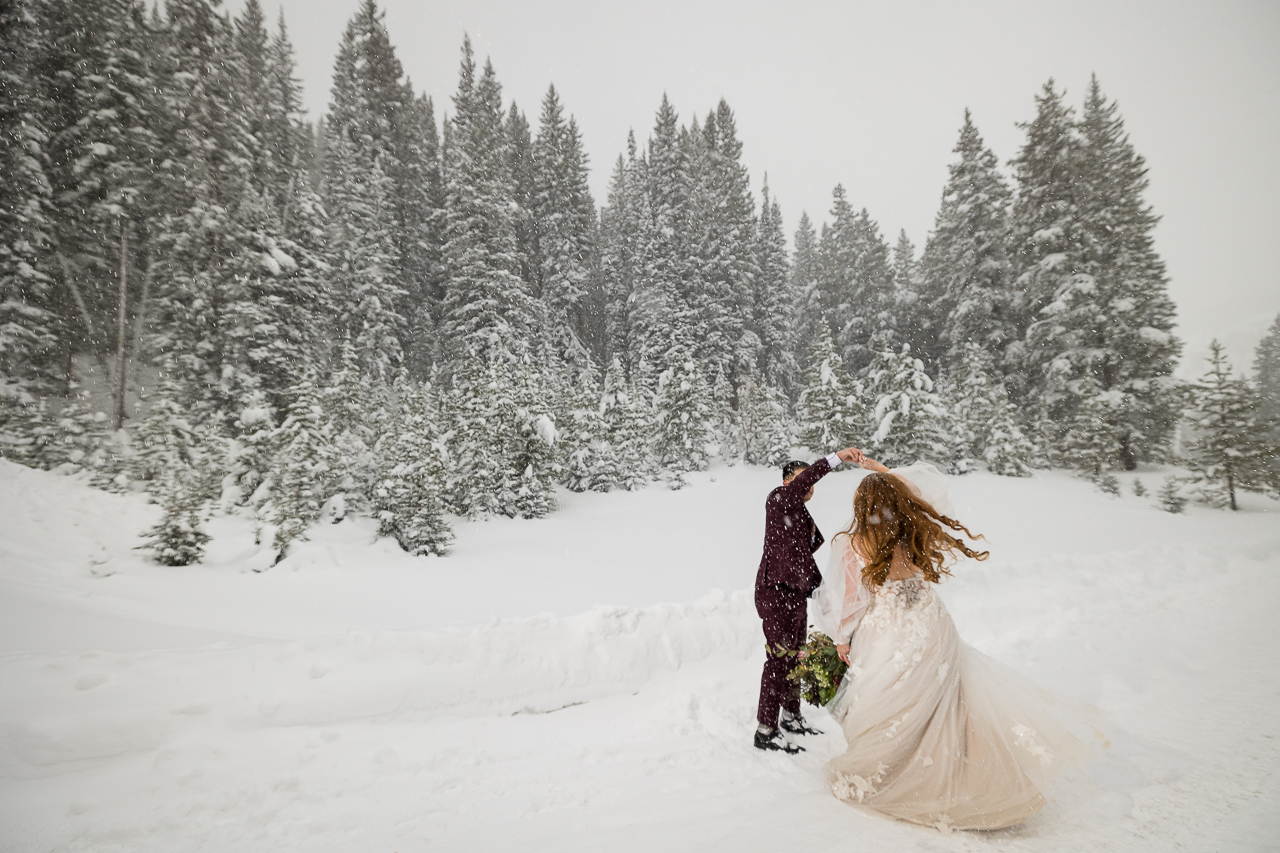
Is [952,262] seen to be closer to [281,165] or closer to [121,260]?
[281,165]

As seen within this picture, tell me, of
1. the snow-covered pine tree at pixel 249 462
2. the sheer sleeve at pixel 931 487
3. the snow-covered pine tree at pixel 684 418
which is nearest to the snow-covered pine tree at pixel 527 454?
the snow-covered pine tree at pixel 249 462

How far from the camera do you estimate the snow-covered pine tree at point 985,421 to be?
16.9 meters

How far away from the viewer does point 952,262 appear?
26.0 m

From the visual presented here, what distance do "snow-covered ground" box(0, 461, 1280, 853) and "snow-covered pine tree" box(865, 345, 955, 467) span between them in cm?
941

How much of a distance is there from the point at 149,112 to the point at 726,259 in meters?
25.2

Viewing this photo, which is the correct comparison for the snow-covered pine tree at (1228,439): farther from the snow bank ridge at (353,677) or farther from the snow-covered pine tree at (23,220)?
the snow-covered pine tree at (23,220)

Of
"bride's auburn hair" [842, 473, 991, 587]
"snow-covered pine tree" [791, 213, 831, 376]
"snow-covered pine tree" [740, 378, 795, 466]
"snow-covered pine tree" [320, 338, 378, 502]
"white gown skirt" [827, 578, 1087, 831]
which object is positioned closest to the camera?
"white gown skirt" [827, 578, 1087, 831]

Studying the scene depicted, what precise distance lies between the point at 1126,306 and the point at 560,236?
27.2 m

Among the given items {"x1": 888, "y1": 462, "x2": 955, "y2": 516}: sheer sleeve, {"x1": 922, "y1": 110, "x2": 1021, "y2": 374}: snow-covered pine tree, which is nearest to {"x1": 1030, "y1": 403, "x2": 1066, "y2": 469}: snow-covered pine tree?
{"x1": 922, "y1": 110, "x2": 1021, "y2": 374}: snow-covered pine tree

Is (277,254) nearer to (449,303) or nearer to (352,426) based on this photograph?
(352,426)

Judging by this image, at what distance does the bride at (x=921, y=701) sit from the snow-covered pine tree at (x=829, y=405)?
16.9 metres

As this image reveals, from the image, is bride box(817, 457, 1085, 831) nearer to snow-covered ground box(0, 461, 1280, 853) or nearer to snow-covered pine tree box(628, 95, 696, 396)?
snow-covered ground box(0, 461, 1280, 853)

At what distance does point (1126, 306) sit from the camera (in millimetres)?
17703

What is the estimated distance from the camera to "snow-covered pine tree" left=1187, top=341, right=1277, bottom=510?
13.0 metres
